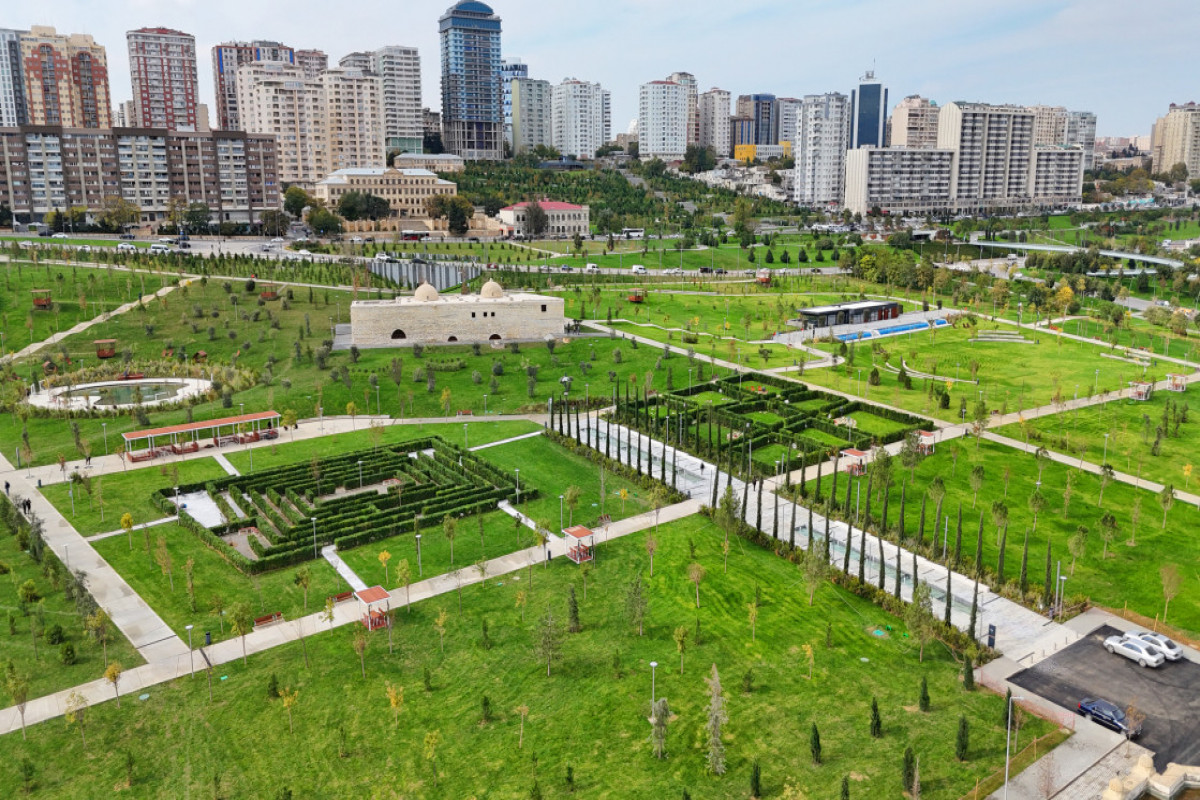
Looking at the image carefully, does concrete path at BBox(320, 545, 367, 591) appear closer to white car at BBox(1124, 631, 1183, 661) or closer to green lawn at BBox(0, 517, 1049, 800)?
green lawn at BBox(0, 517, 1049, 800)

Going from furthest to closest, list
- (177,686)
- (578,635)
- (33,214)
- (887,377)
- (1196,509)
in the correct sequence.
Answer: (33,214)
(887,377)
(1196,509)
(578,635)
(177,686)

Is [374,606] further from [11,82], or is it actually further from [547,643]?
[11,82]

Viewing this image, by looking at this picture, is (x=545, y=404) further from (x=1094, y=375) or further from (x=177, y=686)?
(x=1094, y=375)

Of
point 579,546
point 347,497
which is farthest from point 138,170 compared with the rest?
point 579,546

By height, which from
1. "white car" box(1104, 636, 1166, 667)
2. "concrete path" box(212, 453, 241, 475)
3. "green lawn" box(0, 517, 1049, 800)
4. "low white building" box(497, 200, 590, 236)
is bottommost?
"green lawn" box(0, 517, 1049, 800)

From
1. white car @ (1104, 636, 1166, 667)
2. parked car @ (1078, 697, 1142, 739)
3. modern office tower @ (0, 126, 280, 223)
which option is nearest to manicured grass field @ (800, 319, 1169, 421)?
white car @ (1104, 636, 1166, 667)

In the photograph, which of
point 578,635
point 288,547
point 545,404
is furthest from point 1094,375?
point 288,547

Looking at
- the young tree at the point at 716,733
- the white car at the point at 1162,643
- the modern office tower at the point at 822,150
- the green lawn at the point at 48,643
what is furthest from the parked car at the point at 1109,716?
the modern office tower at the point at 822,150
